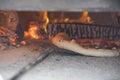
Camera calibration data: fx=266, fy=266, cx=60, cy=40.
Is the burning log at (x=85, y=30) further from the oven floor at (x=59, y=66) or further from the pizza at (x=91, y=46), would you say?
the oven floor at (x=59, y=66)

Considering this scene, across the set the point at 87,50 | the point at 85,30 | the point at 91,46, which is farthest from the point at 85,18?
the point at 87,50

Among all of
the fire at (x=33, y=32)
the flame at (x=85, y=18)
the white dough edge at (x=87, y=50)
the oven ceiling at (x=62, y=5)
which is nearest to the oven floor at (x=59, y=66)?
the white dough edge at (x=87, y=50)

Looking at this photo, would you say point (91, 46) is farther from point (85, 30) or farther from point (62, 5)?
point (62, 5)

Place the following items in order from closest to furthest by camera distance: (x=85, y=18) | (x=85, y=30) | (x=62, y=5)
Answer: (x=62, y=5), (x=85, y=30), (x=85, y=18)

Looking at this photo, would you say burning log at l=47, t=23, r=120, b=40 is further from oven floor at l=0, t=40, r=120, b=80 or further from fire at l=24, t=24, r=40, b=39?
oven floor at l=0, t=40, r=120, b=80

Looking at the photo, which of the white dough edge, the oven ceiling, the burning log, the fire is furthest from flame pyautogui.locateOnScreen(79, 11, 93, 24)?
the oven ceiling

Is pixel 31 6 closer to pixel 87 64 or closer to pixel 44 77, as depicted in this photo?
pixel 44 77
